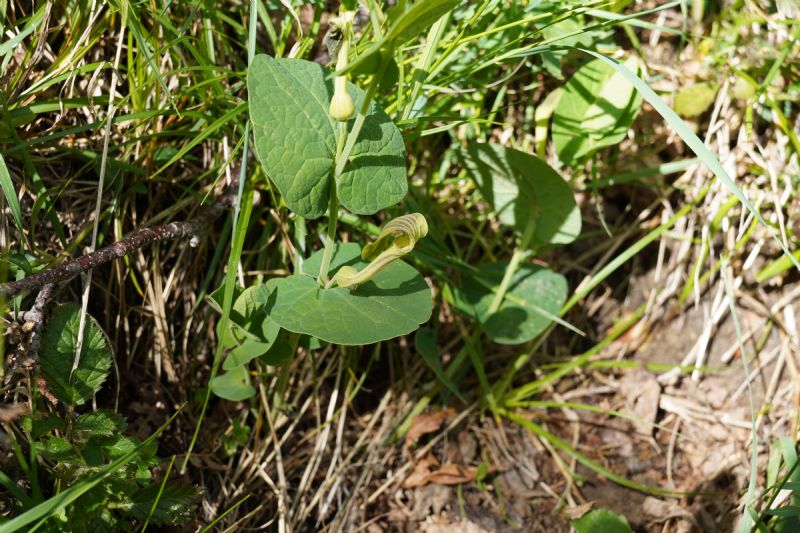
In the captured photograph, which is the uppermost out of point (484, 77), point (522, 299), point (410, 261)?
point (484, 77)


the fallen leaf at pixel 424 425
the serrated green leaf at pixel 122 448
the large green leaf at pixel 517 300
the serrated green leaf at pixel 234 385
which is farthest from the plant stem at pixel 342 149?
the fallen leaf at pixel 424 425

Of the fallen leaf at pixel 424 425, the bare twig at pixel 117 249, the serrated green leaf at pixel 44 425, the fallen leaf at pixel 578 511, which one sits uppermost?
the bare twig at pixel 117 249

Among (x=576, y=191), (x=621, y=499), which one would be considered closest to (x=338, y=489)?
(x=621, y=499)

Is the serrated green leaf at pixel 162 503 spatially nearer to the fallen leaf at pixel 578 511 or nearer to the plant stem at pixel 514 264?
the plant stem at pixel 514 264

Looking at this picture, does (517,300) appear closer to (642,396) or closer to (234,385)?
(642,396)

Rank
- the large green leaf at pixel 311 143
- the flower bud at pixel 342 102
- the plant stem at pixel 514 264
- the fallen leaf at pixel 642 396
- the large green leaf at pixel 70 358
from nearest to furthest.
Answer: the flower bud at pixel 342 102 < the large green leaf at pixel 311 143 < the large green leaf at pixel 70 358 < the plant stem at pixel 514 264 < the fallen leaf at pixel 642 396

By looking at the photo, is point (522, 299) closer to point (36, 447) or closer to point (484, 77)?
point (484, 77)

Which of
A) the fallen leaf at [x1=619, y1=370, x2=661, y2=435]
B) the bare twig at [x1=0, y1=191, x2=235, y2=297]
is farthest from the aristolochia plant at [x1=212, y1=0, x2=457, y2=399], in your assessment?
the fallen leaf at [x1=619, y1=370, x2=661, y2=435]

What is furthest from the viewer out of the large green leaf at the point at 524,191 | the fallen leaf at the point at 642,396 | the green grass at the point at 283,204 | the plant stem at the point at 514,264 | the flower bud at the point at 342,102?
the fallen leaf at the point at 642,396
